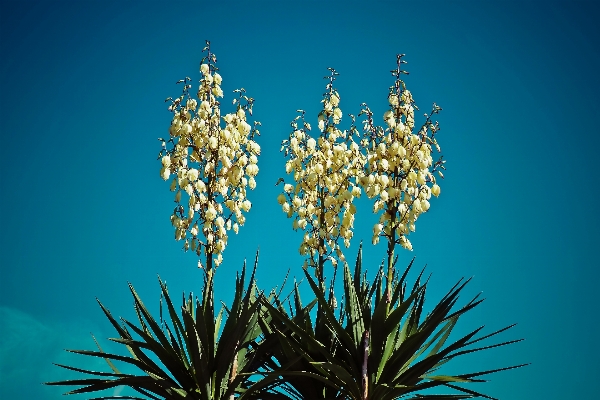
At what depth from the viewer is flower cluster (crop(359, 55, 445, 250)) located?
511 centimetres

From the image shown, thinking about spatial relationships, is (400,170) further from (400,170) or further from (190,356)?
(190,356)

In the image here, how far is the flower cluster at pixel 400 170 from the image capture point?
5.11 metres

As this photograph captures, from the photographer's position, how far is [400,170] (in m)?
5.20

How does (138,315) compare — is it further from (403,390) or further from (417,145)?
(417,145)

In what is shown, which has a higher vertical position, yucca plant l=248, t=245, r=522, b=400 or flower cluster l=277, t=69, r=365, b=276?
flower cluster l=277, t=69, r=365, b=276

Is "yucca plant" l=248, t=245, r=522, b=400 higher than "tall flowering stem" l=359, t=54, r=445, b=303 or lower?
lower

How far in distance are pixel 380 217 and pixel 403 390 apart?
132 cm

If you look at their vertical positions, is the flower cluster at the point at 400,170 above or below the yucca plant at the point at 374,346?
above

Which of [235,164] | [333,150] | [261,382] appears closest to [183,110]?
[235,164]

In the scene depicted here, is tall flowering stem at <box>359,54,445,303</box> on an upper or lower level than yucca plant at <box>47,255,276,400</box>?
upper

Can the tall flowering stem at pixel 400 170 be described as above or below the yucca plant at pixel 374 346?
above

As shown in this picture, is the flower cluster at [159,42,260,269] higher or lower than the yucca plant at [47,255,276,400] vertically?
higher

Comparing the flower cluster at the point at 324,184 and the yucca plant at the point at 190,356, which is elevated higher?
the flower cluster at the point at 324,184

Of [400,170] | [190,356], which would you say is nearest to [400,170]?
[400,170]
